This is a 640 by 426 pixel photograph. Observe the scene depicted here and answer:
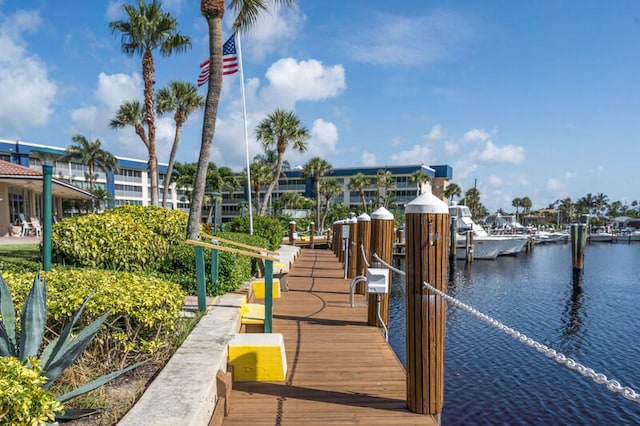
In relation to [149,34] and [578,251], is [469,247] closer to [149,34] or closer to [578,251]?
[578,251]

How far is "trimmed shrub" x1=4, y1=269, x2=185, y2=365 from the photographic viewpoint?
14.1 feet

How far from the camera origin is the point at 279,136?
99.8ft

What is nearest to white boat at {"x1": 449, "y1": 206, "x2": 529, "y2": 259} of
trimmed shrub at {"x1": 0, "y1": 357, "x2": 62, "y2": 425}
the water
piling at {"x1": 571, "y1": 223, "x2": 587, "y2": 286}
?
piling at {"x1": 571, "y1": 223, "x2": 587, "y2": 286}

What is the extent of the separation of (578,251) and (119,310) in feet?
91.2

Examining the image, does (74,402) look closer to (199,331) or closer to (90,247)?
(199,331)

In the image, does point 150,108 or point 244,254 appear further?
point 150,108

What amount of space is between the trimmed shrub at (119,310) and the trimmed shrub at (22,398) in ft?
Result: 4.36

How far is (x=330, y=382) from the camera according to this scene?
190 inches

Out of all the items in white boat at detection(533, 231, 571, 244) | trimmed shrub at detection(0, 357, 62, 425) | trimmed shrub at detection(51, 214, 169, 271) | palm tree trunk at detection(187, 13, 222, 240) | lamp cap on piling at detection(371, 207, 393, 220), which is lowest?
white boat at detection(533, 231, 571, 244)

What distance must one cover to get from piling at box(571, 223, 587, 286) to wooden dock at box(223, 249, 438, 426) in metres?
21.2

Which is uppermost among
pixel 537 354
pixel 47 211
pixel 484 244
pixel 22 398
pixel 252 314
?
pixel 47 211

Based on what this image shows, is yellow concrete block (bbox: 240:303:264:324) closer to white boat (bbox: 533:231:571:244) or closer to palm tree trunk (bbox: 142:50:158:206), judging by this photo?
palm tree trunk (bbox: 142:50:158:206)

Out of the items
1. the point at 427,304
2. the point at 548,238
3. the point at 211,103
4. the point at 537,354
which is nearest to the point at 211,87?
the point at 211,103

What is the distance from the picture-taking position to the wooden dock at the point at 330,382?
3982mm
